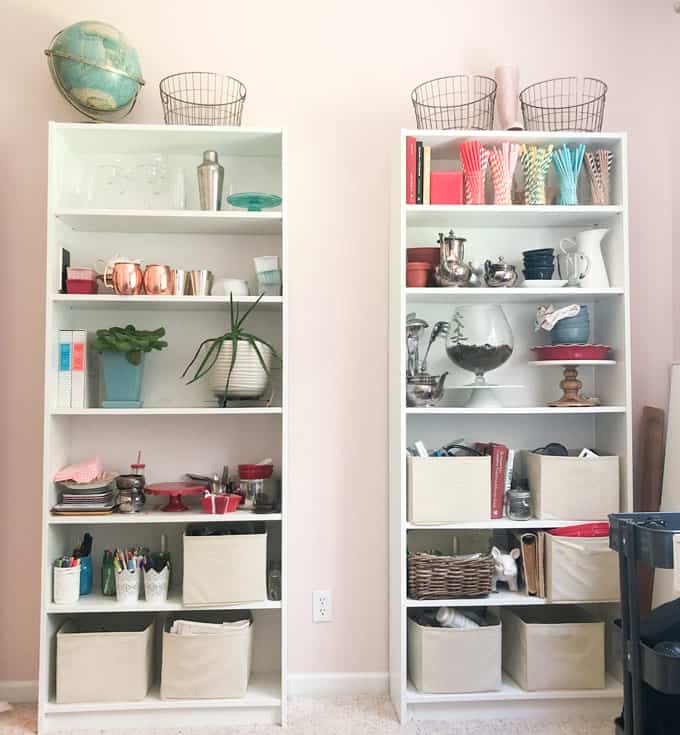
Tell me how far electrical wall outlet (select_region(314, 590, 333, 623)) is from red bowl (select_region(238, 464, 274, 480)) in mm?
505

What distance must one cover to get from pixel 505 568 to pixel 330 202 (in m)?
1.47

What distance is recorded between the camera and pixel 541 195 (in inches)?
98.8

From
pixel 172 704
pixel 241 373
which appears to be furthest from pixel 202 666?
pixel 241 373

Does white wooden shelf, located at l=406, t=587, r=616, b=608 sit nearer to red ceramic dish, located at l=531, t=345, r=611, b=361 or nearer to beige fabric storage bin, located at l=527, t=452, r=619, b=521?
beige fabric storage bin, located at l=527, t=452, r=619, b=521

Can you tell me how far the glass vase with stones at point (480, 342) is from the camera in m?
2.47

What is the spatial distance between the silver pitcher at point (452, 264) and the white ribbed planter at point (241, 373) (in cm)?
69

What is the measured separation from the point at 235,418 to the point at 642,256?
5.51 ft

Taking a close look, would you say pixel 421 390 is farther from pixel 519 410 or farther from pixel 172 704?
pixel 172 704

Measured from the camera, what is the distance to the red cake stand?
2.43m

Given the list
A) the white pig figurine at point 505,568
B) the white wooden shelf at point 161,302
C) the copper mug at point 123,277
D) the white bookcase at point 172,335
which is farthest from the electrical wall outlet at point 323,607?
the copper mug at point 123,277

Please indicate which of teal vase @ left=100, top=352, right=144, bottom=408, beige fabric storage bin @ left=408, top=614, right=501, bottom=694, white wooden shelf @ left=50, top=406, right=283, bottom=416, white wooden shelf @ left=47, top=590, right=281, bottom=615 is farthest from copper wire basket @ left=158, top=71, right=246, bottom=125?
beige fabric storage bin @ left=408, top=614, right=501, bottom=694

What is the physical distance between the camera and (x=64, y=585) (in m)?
2.36

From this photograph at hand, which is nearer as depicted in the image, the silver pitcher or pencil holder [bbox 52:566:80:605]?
pencil holder [bbox 52:566:80:605]

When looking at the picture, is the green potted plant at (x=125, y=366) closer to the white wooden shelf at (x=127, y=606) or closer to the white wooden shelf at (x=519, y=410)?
the white wooden shelf at (x=127, y=606)
